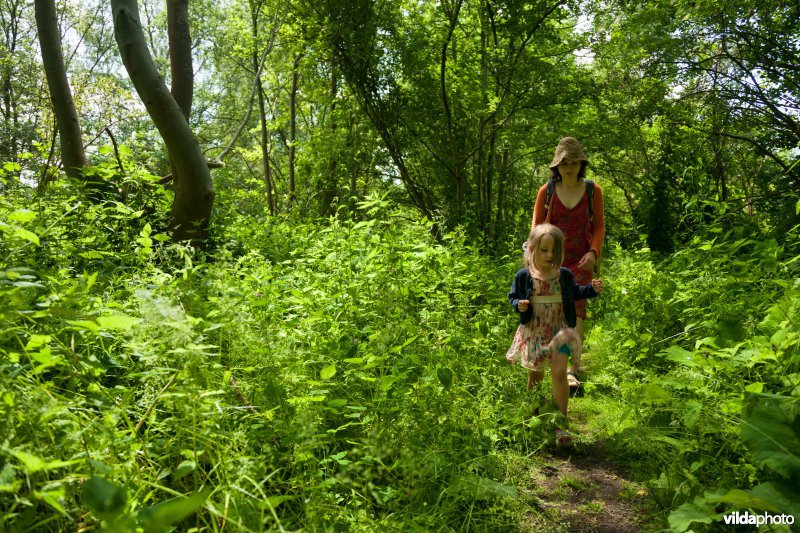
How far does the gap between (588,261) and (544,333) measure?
0.81 m

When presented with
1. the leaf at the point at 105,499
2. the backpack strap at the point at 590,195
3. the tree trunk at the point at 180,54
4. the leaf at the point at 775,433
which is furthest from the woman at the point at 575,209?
the tree trunk at the point at 180,54

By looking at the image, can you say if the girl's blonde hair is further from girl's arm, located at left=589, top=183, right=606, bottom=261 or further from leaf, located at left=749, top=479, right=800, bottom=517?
leaf, located at left=749, top=479, right=800, bottom=517

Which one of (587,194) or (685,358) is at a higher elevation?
(587,194)

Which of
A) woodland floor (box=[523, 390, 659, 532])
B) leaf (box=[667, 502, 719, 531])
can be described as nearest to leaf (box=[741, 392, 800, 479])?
leaf (box=[667, 502, 719, 531])

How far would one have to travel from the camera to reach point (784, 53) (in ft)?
24.2

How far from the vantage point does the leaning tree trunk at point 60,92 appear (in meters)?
6.17

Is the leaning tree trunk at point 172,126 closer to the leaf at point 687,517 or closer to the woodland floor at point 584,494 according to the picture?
the woodland floor at point 584,494

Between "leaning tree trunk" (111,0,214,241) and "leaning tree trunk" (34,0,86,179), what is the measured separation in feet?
5.00

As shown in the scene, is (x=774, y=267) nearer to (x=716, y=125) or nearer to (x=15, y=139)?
(x=716, y=125)

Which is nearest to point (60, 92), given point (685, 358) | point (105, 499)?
point (105, 499)

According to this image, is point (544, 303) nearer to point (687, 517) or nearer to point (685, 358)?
point (685, 358)

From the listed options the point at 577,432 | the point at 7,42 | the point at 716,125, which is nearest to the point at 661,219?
the point at 716,125

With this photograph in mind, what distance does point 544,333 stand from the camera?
3.44 metres

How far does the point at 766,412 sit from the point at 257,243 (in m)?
5.49
